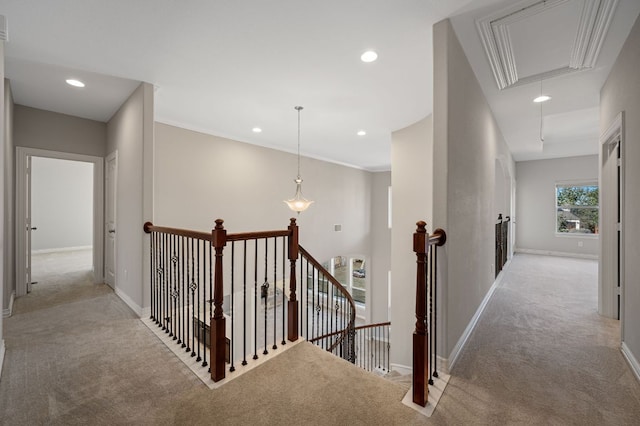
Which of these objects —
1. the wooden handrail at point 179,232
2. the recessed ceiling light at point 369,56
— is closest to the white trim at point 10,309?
the wooden handrail at point 179,232

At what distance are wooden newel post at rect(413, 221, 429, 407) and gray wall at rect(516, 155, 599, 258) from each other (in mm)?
8301

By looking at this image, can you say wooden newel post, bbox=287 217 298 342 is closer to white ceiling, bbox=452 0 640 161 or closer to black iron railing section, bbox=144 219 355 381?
black iron railing section, bbox=144 219 355 381

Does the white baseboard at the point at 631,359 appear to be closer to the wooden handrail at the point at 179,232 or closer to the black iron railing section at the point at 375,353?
the wooden handrail at the point at 179,232

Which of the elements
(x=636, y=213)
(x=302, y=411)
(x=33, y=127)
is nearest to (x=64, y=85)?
(x=33, y=127)

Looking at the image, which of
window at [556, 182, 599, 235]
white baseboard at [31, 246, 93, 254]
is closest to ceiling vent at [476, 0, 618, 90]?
window at [556, 182, 599, 235]

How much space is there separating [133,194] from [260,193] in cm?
280

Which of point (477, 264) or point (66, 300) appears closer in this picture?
point (477, 264)

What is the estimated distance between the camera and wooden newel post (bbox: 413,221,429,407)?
174 centimetres

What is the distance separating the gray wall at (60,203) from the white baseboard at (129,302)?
220 inches

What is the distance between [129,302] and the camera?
3428 millimetres

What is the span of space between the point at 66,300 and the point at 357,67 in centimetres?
452

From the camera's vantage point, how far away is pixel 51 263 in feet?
19.1

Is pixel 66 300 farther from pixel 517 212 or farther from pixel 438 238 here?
pixel 517 212

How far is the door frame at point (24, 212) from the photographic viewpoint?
3.67 metres
